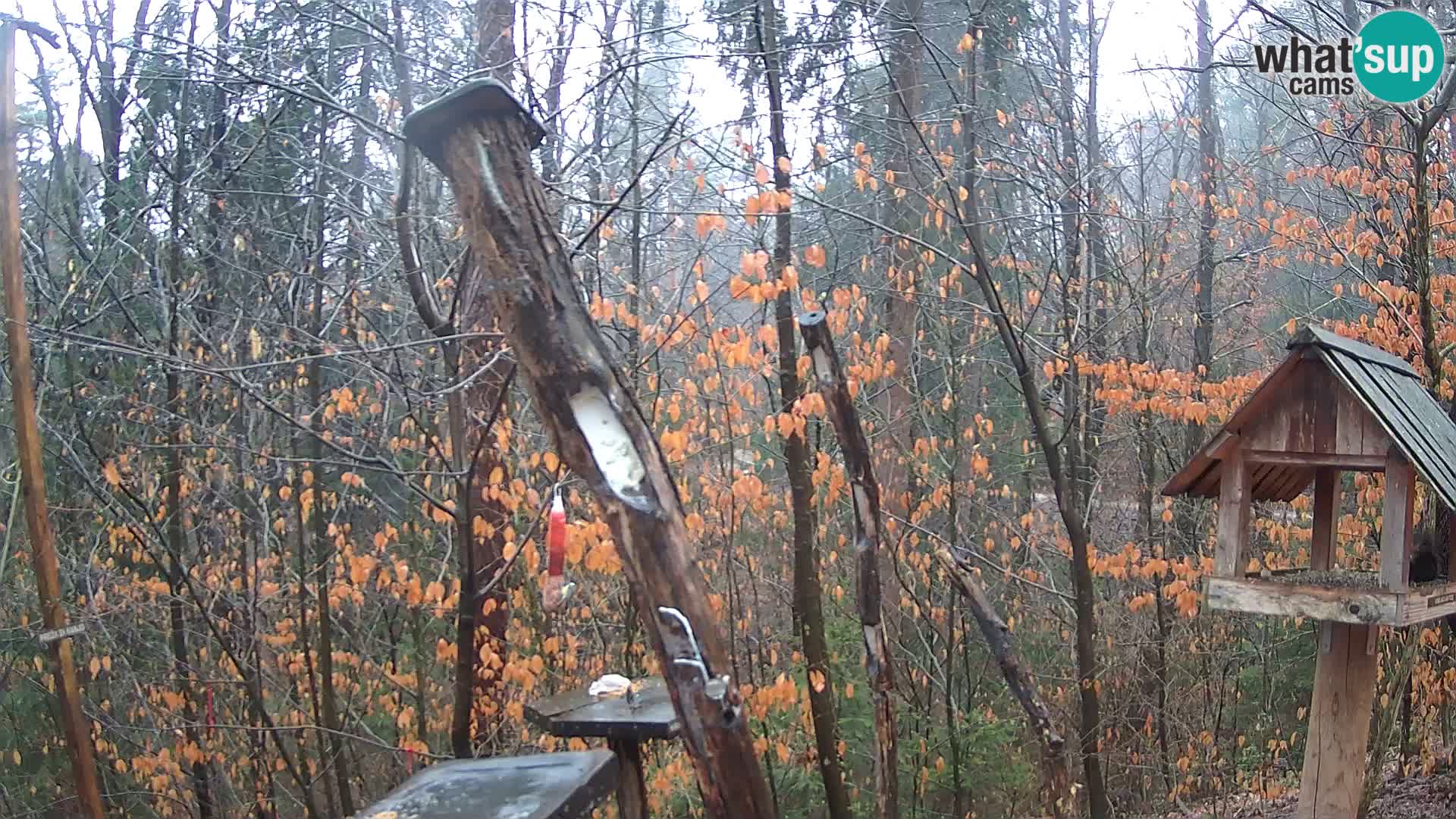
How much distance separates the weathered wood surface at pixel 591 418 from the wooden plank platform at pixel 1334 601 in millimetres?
1942

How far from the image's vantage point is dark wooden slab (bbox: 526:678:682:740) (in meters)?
3.23

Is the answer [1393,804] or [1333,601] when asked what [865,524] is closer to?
[1333,601]

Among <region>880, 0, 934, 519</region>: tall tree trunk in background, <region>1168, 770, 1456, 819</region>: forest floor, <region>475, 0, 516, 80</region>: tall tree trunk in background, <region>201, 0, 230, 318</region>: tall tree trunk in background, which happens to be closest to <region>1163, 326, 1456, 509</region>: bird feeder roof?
<region>1168, 770, 1456, 819</region>: forest floor

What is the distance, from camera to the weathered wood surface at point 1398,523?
3.53 metres

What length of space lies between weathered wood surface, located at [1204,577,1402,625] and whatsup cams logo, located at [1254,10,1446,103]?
3.10 m

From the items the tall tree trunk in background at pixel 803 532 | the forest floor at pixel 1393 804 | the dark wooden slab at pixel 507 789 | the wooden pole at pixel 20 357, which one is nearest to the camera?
the dark wooden slab at pixel 507 789

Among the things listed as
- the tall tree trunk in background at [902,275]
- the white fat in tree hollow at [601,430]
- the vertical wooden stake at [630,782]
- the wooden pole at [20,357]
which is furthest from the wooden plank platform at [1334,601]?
the wooden pole at [20,357]

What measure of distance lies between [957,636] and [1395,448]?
622 cm

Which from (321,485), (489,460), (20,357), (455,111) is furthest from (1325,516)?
(321,485)

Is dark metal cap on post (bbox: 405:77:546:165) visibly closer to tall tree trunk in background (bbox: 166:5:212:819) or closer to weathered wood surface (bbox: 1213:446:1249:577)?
weathered wood surface (bbox: 1213:446:1249:577)

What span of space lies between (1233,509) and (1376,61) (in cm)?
382

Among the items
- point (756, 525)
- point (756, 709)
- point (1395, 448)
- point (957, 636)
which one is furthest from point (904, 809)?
point (1395, 448)

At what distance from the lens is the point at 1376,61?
6.14m

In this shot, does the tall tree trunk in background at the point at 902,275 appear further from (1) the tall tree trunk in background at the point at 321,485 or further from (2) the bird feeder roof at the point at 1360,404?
(1) the tall tree trunk in background at the point at 321,485
